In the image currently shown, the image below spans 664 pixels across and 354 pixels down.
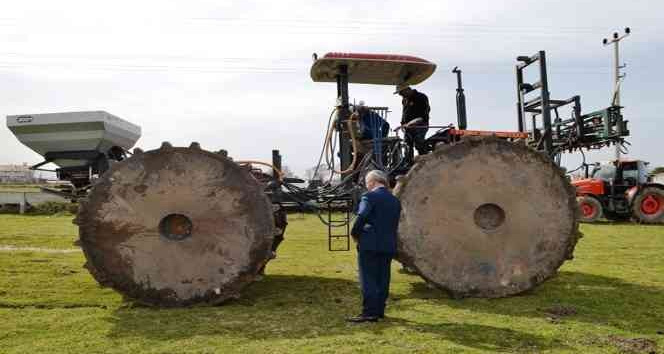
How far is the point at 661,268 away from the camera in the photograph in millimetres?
10445

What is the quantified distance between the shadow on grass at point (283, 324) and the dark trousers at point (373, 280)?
19cm

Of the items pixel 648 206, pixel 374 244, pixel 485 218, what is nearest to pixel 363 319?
pixel 374 244

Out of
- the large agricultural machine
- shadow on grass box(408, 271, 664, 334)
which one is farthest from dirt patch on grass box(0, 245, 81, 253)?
shadow on grass box(408, 271, 664, 334)

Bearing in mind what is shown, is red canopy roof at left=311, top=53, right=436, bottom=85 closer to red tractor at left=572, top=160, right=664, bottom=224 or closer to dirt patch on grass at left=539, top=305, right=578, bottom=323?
dirt patch on grass at left=539, top=305, right=578, bottom=323

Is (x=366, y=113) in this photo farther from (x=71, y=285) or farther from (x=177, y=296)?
(x=71, y=285)

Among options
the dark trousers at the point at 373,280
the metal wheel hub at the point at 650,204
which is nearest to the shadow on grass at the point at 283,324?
the dark trousers at the point at 373,280

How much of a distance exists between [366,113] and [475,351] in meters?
4.38

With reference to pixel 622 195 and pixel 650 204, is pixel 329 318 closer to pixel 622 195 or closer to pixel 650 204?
pixel 650 204

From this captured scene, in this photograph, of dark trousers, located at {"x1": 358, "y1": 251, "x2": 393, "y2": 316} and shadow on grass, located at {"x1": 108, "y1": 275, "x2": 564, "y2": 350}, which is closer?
shadow on grass, located at {"x1": 108, "y1": 275, "x2": 564, "y2": 350}

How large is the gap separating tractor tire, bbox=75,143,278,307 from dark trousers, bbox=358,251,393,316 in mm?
1279

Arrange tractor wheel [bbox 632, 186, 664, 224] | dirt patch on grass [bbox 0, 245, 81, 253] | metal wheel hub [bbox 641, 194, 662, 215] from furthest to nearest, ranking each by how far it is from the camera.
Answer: metal wheel hub [bbox 641, 194, 662, 215]
tractor wheel [bbox 632, 186, 664, 224]
dirt patch on grass [bbox 0, 245, 81, 253]

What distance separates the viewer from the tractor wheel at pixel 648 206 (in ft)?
71.2

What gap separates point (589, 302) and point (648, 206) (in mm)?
16723

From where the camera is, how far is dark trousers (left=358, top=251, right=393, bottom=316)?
631 cm
